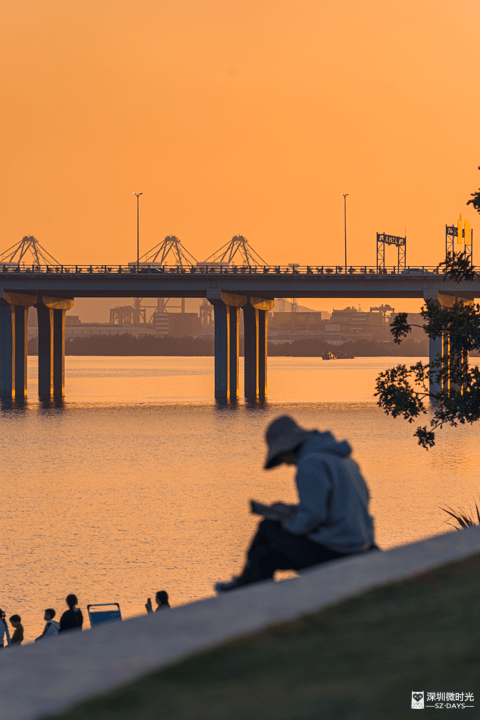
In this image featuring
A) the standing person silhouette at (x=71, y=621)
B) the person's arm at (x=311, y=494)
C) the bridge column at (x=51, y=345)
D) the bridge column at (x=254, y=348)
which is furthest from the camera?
the bridge column at (x=51, y=345)

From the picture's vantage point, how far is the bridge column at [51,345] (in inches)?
4240

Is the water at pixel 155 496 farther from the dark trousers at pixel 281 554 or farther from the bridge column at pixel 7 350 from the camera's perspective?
the bridge column at pixel 7 350

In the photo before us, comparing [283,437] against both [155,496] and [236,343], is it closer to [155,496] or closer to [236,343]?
[155,496]

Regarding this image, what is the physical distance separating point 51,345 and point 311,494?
341ft

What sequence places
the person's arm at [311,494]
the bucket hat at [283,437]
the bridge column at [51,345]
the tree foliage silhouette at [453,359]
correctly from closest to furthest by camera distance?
the person's arm at [311,494]
the bucket hat at [283,437]
the tree foliage silhouette at [453,359]
the bridge column at [51,345]

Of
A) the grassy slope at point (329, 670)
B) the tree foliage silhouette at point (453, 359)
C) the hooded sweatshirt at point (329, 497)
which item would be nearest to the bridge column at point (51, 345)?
the tree foliage silhouette at point (453, 359)

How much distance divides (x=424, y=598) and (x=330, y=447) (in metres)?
1.39

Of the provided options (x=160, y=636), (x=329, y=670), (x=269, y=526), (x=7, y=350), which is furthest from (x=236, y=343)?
(x=329, y=670)

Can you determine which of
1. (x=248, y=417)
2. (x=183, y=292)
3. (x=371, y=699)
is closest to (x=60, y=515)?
(x=371, y=699)

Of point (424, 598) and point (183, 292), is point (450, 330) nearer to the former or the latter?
point (424, 598)

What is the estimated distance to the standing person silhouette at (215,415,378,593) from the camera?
7.29 meters

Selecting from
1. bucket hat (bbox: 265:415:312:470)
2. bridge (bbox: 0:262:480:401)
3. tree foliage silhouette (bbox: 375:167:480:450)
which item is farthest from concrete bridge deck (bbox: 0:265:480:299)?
bucket hat (bbox: 265:415:312:470)

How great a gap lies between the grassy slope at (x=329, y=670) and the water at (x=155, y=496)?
14.1 m

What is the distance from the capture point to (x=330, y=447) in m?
7.33
